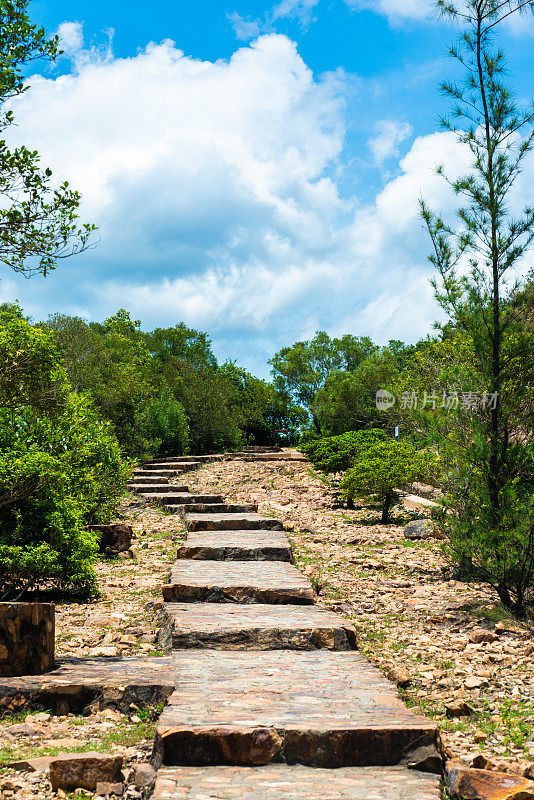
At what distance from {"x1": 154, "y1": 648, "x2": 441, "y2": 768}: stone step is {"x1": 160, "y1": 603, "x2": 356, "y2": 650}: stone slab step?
0.84 m

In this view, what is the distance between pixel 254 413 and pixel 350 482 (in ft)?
80.5

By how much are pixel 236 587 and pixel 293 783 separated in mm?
3399

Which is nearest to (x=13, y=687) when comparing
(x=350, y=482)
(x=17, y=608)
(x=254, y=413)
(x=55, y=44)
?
(x=17, y=608)

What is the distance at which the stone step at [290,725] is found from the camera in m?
3.22

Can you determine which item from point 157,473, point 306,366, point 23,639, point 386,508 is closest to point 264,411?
point 306,366

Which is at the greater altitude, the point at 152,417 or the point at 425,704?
the point at 152,417

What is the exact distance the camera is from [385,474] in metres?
11.0

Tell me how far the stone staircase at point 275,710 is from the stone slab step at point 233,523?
3191 mm

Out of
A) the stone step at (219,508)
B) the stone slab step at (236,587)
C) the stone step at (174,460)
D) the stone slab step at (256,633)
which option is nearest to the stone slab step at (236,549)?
the stone slab step at (236,587)

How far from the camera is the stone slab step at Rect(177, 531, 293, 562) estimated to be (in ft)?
26.6

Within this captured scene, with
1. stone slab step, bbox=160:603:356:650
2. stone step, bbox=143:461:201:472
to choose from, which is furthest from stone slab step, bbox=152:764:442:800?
stone step, bbox=143:461:201:472

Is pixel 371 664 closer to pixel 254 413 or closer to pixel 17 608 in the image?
pixel 17 608

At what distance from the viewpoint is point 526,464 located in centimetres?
648

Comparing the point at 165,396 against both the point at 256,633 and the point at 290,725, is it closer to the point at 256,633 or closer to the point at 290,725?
the point at 256,633
